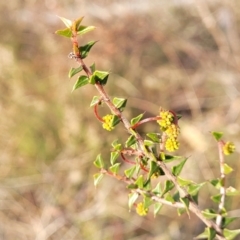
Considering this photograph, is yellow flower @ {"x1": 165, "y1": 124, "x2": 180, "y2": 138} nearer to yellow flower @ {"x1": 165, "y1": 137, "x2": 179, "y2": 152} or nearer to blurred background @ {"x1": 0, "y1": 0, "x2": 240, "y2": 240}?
yellow flower @ {"x1": 165, "y1": 137, "x2": 179, "y2": 152}

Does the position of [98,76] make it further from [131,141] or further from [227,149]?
[227,149]

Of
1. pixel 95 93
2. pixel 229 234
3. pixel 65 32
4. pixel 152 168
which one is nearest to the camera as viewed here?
pixel 65 32

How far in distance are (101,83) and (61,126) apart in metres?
2.11

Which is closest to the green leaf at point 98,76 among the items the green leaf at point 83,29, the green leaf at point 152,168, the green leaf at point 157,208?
the green leaf at point 83,29

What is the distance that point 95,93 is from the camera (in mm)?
2836

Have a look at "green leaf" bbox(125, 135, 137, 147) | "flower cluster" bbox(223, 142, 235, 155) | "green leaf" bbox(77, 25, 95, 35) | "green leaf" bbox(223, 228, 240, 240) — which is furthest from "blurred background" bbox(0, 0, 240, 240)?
"green leaf" bbox(77, 25, 95, 35)

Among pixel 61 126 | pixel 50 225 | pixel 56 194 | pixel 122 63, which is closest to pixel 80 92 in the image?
pixel 61 126

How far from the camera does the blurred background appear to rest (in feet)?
8.05

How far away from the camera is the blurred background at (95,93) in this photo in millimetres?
2455

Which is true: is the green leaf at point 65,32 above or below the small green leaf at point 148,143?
above

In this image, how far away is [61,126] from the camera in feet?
9.16

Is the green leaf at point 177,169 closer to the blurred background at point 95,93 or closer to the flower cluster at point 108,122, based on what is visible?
the flower cluster at point 108,122

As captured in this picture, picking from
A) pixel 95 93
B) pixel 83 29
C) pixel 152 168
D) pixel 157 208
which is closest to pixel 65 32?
pixel 83 29

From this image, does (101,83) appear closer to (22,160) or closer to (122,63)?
(22,160)
